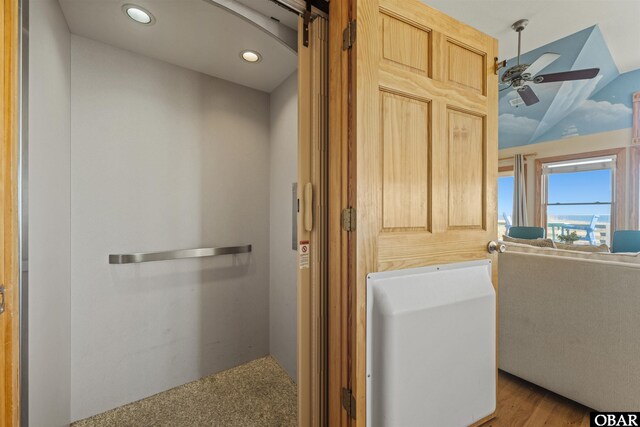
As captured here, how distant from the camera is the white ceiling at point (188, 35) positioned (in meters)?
1.41

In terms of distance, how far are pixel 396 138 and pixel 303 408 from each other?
1.26 m

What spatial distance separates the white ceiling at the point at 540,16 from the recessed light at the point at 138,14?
77.6 inches

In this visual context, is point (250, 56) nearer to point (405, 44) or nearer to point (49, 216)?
point (405, 44)

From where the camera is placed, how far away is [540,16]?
2.34m

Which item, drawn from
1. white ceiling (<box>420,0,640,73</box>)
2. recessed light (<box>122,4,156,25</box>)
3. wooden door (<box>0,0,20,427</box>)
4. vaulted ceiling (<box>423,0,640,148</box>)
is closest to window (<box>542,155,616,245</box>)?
vaulted ceiling (<box>423,0,640,148</box>)

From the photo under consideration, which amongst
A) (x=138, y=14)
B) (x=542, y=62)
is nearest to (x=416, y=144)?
(x=138, y=14)

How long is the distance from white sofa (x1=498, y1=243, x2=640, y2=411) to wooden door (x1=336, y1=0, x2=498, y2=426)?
70 centimetres

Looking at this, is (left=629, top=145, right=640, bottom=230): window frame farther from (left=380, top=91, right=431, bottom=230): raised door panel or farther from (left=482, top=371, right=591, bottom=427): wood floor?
(left=380, top=91, right=431, bottom=230): raised door panel

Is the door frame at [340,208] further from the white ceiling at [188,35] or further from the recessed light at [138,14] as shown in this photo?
the recessed light at [138,14]

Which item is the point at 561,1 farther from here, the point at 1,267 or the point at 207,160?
the point at 1,267

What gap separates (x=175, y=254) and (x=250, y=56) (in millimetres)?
1362

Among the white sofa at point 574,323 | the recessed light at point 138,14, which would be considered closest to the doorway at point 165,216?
the recessed light at point 138,14

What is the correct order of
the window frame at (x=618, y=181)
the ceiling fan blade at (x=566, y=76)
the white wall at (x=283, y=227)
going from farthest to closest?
the window frame at (x=618, y=181)
the ceiling fan blade at (x=566, y=76)
the white wall at (x=283, y=227)

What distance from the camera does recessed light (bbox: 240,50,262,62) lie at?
1761 mm
